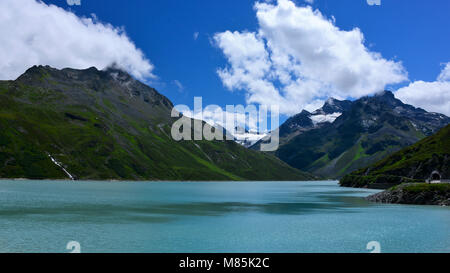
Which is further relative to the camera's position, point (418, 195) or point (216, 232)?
point (418, 195)

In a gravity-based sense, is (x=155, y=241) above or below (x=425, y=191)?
below

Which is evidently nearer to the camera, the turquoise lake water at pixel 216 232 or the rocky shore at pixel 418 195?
the turquoise lake water at pixel 216 232

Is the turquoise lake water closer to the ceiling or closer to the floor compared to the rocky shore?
closer to the floor

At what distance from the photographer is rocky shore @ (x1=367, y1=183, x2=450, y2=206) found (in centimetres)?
10506

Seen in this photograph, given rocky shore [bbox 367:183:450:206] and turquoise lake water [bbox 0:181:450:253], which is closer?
turquoise lake water [bbox 0:181:450:253]

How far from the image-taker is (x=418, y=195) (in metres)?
110

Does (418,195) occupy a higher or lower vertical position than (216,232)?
higher

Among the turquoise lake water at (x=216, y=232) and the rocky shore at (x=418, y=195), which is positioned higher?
the rocky shore at (x=418, y=195)

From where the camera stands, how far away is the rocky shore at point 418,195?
10506 centimetres

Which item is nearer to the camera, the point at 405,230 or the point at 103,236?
the point at 103,236
